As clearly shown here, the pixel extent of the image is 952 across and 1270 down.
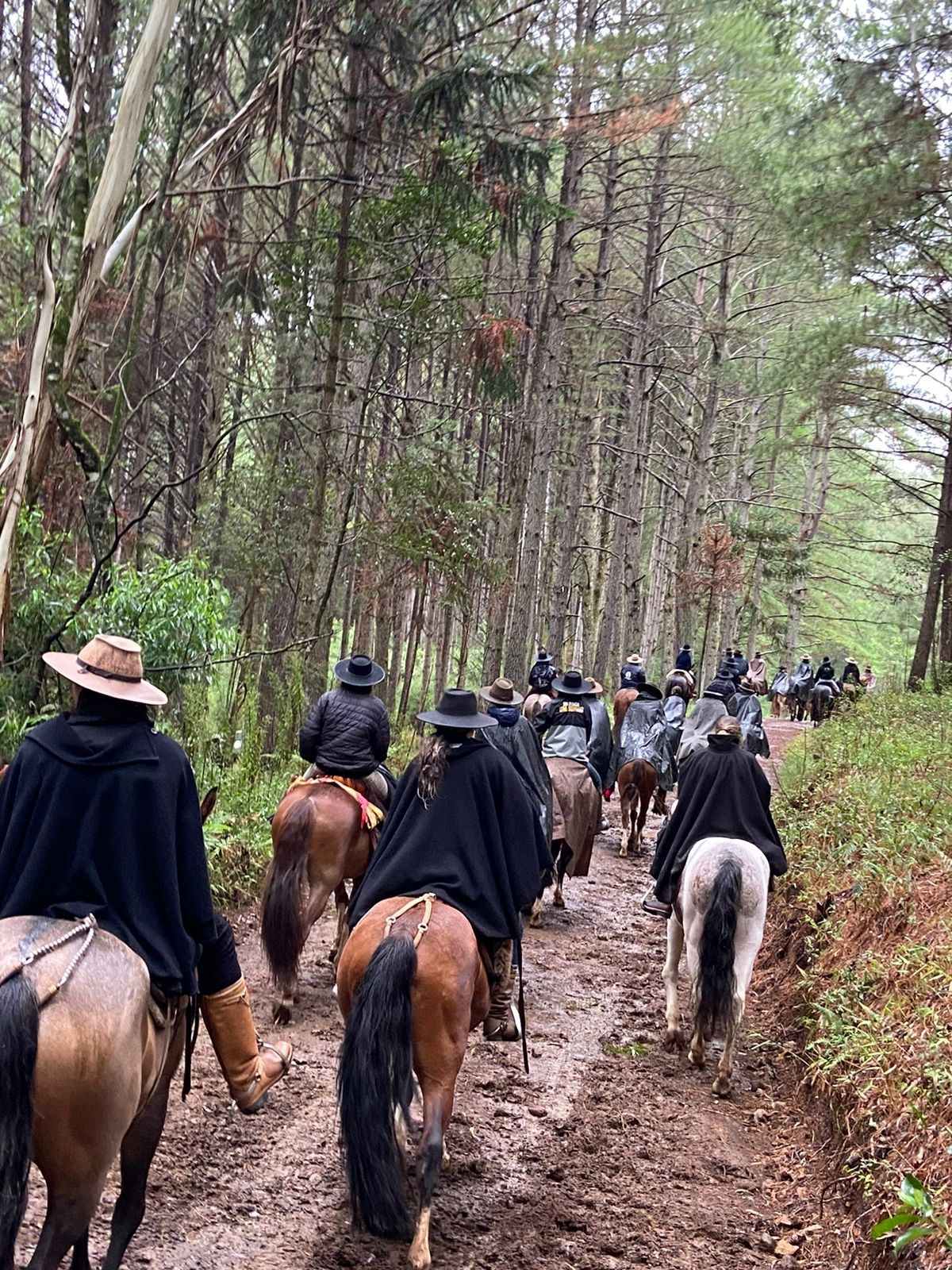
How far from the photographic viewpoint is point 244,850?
9648 mm

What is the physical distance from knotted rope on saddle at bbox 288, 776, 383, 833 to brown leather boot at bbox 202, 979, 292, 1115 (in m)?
3.25

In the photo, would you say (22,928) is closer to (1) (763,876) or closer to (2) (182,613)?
(1) (763,876)

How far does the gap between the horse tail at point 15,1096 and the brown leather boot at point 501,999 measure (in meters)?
2.63

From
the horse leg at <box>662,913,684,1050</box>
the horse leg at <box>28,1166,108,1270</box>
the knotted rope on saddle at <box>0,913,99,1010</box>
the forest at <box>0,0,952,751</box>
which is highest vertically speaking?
the forest at <box>0,0,952,751</box>

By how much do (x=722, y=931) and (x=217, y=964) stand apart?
3.66 m

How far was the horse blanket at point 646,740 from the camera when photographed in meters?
13.6

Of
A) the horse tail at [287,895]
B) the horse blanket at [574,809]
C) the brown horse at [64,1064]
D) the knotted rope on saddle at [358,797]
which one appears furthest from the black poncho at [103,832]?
the horse blanket at [574,809]

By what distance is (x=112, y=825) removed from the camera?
11.6 ft

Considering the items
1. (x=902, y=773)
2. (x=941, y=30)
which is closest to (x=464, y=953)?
(x=902, y=773)

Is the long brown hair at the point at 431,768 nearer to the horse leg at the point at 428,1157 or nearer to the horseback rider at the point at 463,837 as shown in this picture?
the horseback rider at the point at 463,837

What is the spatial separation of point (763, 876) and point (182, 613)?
506 cm

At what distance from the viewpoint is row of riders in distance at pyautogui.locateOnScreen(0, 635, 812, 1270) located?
10.8 ft

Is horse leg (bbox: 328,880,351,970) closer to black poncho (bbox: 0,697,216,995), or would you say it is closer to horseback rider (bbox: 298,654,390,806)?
horseback rider (bbox: 298,654,390,806)

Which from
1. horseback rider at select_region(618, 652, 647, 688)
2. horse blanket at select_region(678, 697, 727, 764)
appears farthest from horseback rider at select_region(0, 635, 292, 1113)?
horseback rider at select_region(618, 652, 647, 688)
